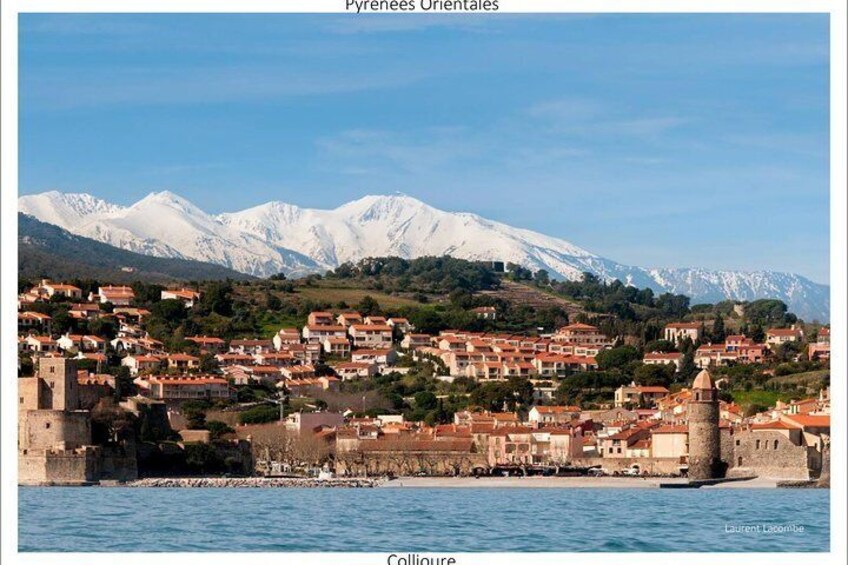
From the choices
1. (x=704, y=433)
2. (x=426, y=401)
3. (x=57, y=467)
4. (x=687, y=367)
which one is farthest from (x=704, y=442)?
(x=687, y=367)

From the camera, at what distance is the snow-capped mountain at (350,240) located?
13088 centimetres

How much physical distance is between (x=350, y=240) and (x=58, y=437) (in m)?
115

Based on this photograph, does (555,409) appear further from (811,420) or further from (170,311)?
(170,311)

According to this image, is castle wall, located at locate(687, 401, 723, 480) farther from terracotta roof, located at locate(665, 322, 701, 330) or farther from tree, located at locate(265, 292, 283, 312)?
tree, located at locate(265, 292, 283, 312)

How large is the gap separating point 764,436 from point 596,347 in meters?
30.8

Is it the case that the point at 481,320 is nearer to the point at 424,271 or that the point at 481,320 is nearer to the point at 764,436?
the point at 424,271

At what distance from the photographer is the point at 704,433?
47.6 m

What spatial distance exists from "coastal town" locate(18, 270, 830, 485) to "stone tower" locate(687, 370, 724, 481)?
4 centimetres

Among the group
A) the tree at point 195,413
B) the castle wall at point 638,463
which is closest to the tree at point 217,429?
the tree at point 195,413

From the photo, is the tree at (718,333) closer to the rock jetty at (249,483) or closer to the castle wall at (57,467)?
the rock jetty at (249,483)

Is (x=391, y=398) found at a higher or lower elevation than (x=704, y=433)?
higher

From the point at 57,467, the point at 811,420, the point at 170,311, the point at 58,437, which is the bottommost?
the point at 57,467
